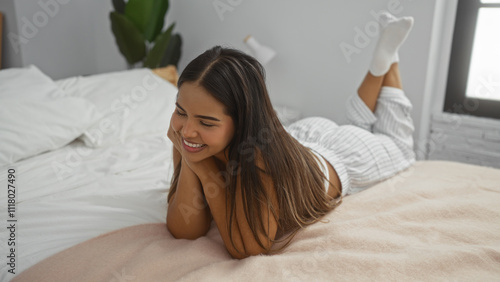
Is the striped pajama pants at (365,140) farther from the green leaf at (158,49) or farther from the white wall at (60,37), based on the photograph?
the white wall at (60,37)

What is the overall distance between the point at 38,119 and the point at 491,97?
1.94 meters

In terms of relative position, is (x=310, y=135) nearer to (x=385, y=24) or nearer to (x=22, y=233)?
(x=385, y=24)

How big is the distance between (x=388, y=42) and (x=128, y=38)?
1426 millimetres

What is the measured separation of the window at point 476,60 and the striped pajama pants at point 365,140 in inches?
23.4

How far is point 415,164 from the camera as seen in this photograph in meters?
1.50

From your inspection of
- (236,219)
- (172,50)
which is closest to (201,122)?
(236,219)

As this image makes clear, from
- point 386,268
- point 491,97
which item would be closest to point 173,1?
point 491,97

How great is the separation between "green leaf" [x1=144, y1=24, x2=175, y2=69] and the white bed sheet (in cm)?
89

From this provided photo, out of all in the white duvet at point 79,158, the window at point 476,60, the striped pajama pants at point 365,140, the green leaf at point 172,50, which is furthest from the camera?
the green leaf at point 172,50

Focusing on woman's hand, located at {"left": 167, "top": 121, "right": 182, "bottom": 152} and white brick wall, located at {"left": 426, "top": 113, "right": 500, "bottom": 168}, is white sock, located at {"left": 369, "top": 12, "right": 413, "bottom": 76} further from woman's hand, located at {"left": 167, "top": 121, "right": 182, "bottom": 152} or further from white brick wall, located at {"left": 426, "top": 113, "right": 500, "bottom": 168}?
woman's hand, located at {"left": 167, "top": 121, "right": 182, "bottom": 152}

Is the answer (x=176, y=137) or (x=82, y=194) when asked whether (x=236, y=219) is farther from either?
(x=82, y=194)

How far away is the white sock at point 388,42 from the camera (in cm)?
150

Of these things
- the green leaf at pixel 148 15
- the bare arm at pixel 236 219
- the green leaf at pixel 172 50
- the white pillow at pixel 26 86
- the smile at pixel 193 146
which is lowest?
the bare arm at pixel 236 219

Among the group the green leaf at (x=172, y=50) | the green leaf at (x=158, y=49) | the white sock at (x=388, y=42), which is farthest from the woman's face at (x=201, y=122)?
the green leaf at (x=172, y=50)
